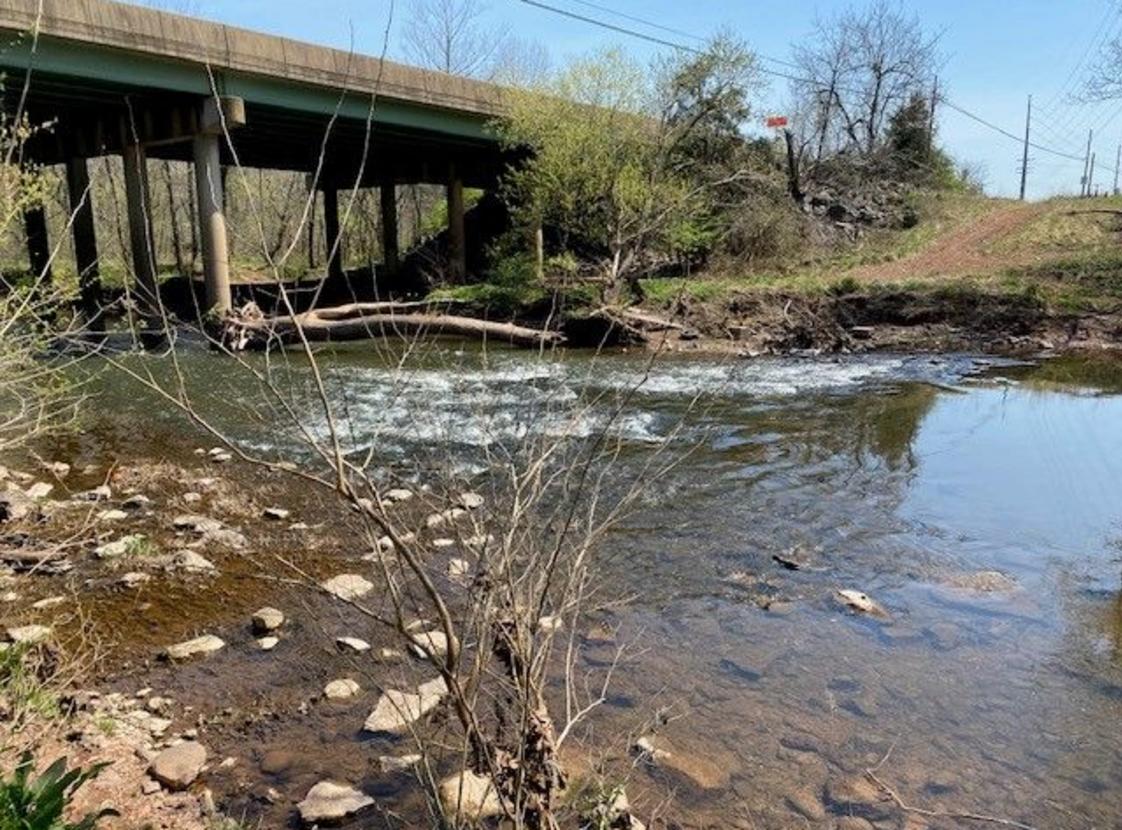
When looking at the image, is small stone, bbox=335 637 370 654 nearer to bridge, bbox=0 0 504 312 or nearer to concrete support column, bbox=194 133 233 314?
bridge, bbox=0 0 504 312

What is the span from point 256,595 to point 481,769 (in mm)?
3268

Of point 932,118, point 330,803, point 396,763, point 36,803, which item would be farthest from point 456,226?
point 36,803

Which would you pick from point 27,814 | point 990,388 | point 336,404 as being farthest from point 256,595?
point 990,388

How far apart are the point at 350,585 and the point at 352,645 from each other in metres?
0.89

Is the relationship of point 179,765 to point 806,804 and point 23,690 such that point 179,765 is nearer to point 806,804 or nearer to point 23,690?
point 23,690

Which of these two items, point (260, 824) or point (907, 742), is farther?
point (907, 742)

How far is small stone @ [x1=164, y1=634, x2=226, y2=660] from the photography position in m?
4.84

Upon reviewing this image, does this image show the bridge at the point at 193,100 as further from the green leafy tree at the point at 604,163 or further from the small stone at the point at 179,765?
the small stone at the point at 179,765

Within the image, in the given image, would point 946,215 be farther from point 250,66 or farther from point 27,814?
point 27,814

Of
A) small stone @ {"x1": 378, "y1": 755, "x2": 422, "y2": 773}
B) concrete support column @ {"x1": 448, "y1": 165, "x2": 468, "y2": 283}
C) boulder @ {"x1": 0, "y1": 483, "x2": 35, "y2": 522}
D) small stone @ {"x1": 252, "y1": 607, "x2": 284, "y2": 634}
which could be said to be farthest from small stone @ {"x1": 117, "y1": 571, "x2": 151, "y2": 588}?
concrete support column @ {"x1": 448, "y1": 165, "x2": 468, "y2": 283}

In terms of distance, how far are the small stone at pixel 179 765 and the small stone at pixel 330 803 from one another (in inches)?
21.3

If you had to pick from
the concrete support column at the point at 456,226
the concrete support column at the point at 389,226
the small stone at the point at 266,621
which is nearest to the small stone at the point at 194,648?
the small stone at the point at 266,621

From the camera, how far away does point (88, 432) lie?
35.0 ft

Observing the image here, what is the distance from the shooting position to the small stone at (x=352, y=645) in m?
4.93
